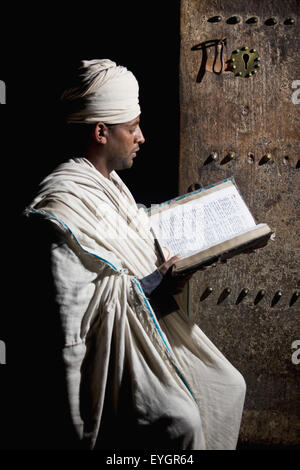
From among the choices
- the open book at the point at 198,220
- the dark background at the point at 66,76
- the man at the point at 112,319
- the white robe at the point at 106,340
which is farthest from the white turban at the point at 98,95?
the dark background at the point at 66,76

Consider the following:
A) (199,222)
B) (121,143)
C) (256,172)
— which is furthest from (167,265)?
(256,172)

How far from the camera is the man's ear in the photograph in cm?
143

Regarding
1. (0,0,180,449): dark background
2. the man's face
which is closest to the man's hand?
the man's face

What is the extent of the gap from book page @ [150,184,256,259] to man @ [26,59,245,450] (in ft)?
0.31

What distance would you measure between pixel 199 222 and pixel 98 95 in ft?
1.63

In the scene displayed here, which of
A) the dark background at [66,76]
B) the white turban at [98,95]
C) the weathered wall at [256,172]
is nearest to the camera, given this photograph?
the white turban at [98,95]

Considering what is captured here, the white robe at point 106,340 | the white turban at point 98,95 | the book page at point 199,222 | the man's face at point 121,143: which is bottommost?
the white robe at point 106,340

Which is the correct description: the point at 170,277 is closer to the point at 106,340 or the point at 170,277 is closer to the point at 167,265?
the point at 167,265

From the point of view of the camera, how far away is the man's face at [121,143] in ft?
4.77

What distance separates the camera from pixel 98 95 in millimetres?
1377

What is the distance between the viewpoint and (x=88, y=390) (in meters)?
1.27

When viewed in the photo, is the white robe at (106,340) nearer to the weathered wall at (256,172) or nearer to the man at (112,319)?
the man at (112,319)
